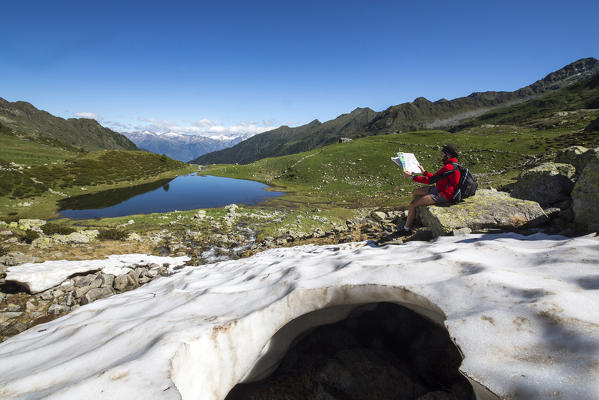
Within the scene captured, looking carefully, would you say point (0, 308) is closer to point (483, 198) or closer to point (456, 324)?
point (456, 324)

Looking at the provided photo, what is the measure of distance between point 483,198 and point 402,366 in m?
7.24

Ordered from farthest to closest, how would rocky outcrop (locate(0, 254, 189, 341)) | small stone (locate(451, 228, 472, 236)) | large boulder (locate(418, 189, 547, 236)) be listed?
rocky outcrop (locate(0, 254, 189, 341))
large boulder (locate(418, 189, 547, 236))
small stone (locate(451, 228, 472, 236))

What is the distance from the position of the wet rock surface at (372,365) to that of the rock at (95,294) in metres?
8.60

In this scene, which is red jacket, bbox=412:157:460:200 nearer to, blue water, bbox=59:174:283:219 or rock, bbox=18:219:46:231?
rock, bbox=18:219:46:231

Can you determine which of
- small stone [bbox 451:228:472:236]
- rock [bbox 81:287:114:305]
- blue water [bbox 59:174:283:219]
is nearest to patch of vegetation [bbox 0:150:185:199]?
blue water [bbox 59:174:283:219]

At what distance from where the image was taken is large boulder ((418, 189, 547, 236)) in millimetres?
7164

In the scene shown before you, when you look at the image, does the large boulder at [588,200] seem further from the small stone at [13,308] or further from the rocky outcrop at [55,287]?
the small stone at [13,308]

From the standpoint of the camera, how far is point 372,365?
378 centimetres

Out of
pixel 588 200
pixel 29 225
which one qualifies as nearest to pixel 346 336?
pixel 588 200

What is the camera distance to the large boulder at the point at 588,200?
5.52 meters

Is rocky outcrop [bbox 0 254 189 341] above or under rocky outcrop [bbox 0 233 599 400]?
under

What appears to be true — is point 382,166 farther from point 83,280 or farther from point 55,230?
point 83,280

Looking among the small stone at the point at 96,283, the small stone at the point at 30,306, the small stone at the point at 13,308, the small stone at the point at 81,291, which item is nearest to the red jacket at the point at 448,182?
the small stone at the point at 96,283

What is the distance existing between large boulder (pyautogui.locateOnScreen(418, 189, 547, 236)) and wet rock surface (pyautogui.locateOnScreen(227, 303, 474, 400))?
397 cm
